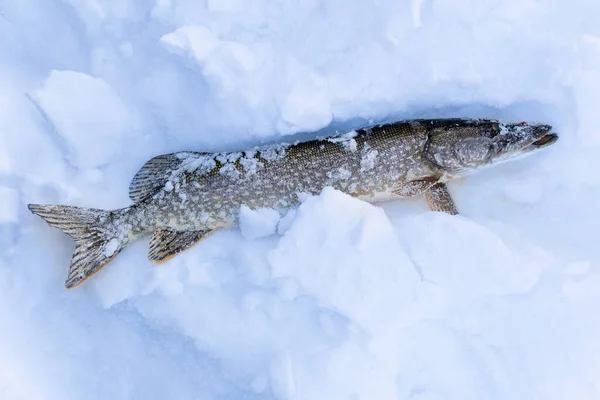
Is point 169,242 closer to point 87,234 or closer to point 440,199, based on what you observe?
point 87,234

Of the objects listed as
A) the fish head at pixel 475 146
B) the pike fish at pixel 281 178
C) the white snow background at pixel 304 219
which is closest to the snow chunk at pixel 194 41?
the white snow background at pixel 304 219

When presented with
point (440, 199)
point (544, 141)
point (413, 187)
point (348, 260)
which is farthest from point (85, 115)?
point (544, 141)

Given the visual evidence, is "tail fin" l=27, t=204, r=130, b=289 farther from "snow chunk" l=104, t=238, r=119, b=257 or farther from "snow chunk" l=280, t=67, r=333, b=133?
"snow chunk" l=280, t=67, r=333, b=133

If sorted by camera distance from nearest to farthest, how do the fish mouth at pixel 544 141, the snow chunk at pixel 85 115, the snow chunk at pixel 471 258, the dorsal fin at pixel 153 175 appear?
the snow chunk at pixel 471 258
the fish mouth at pixel 544 141
the snow chunk at pixel 85 115
the dorsal fin at pixel 153 175

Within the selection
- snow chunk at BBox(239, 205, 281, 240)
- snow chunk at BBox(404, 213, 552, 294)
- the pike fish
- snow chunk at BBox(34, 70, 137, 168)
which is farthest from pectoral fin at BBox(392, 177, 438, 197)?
snow chunk at BBox(34, 70, 137, 168)

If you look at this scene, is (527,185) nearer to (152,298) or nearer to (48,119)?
(152,298)

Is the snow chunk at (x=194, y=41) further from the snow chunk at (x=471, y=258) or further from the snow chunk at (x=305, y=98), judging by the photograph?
the snow chunk at (x=471, y=258)
